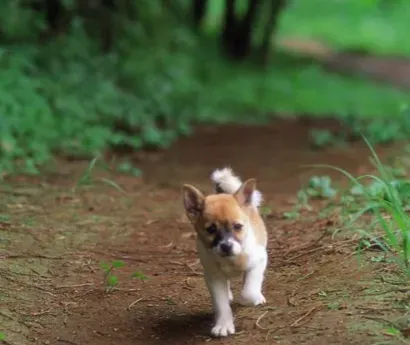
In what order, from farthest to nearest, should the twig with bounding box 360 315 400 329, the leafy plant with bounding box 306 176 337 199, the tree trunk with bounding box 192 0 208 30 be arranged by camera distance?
the tree trunk with bounding box 192 0 208 30 → the leafy plant with bounding box 306 176 337 199 → the twig with bounding box 360 315 400 329

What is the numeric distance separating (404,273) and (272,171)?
5.10 meters

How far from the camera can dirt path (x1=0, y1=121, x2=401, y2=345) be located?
488 cm

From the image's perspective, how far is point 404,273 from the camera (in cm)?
509

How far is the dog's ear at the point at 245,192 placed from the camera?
506 cm

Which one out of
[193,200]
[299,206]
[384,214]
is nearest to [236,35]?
[299,206]

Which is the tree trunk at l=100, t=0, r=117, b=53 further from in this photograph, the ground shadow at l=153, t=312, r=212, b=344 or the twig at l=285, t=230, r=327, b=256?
the ground shadow at l=153, t=312, r=212, b=344

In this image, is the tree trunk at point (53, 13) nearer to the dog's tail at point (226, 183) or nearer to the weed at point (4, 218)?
the weed at point (4, 218)

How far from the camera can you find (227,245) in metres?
4.67

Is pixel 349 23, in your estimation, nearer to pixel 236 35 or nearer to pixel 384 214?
pixel 236 35

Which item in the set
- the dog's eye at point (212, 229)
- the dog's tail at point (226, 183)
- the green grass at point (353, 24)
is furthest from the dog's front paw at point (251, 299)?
the green grass at point (353, 24)

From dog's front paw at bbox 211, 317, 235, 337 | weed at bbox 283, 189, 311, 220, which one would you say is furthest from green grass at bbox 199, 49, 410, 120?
dog's front paw at bbox 211, 317, 235, 337

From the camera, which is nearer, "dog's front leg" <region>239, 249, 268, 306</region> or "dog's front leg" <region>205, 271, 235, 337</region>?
"dog's front leg" <region>205, 271, 235, 337</region>

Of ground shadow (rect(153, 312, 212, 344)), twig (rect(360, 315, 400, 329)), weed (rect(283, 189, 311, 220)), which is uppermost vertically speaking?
twig (rect(360, 315, 400, 329))

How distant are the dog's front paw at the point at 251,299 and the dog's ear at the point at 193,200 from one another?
56 cm
